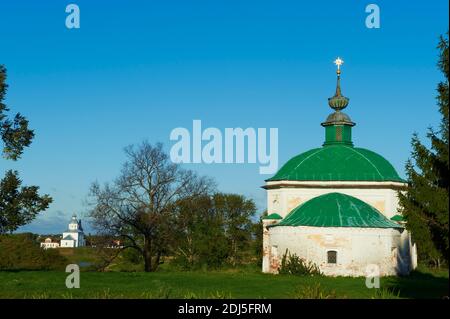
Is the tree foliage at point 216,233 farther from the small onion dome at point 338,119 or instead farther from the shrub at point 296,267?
the small onion dome at point 338,119

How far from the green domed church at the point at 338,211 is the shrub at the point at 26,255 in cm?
2596

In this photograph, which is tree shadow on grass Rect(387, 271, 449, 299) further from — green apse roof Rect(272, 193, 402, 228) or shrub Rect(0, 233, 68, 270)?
shrub Rect(0, 233, 68, 270)

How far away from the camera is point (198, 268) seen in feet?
185

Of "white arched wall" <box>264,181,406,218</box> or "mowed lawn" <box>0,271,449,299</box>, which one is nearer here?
"mowed lawn" <box>0,271,449,299</box>

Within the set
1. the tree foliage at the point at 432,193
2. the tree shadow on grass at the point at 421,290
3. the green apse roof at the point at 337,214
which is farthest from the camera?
the green apse roof at the point at 337,214

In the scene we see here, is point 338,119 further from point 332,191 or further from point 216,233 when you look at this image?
point 216,233

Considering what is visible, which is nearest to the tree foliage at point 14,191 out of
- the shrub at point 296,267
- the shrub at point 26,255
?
the shrub at point 296,267

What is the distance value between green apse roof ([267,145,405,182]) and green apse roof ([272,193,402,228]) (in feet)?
7.04

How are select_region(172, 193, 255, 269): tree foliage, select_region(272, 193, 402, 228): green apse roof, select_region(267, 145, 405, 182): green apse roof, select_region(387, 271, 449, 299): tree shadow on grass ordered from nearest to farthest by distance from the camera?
select_region(387, 271, 449, 299): tree shadow on grass → select_region(272, 193, 402, 228): green apse roof → select_region(267, 145, 405, 182): green apse roof → select_region(172, 193, 255, 269): tree foliage

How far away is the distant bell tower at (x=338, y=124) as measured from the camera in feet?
163

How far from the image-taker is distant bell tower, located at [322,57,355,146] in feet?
163

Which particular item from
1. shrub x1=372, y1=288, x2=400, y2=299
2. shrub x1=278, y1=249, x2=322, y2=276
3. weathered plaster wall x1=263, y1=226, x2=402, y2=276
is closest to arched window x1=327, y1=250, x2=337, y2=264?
weathered plaster wall x1=263, y1=226, x2=402, y2=276
